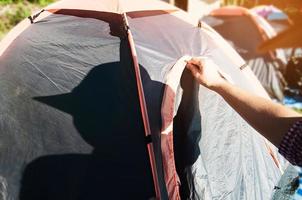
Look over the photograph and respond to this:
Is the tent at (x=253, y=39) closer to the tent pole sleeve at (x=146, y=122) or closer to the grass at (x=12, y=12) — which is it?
the grass at (x=12, y=12)

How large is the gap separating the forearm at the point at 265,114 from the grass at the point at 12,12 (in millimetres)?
4783

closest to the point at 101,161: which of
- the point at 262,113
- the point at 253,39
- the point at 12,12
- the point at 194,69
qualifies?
the point at 194,69

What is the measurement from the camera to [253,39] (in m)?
5.25

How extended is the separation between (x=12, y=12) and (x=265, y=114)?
5.58m

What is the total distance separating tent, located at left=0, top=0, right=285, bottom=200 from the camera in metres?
1.99

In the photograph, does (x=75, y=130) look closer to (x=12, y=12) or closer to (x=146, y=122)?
(x=146, y=122)

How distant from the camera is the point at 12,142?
2047 millimetres

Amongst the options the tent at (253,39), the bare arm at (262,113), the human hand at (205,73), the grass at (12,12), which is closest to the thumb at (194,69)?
the human hand at (205,73)

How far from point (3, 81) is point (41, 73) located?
24 centimetres

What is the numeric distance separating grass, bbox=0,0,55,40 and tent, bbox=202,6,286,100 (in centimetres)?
298

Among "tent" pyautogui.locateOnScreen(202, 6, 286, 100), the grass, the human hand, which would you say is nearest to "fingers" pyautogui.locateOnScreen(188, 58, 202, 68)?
the human hand

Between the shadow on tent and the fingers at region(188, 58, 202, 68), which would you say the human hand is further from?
the shadow on tent

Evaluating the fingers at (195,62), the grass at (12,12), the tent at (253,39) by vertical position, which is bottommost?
the tent at (253,39)

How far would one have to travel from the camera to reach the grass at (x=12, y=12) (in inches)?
230
